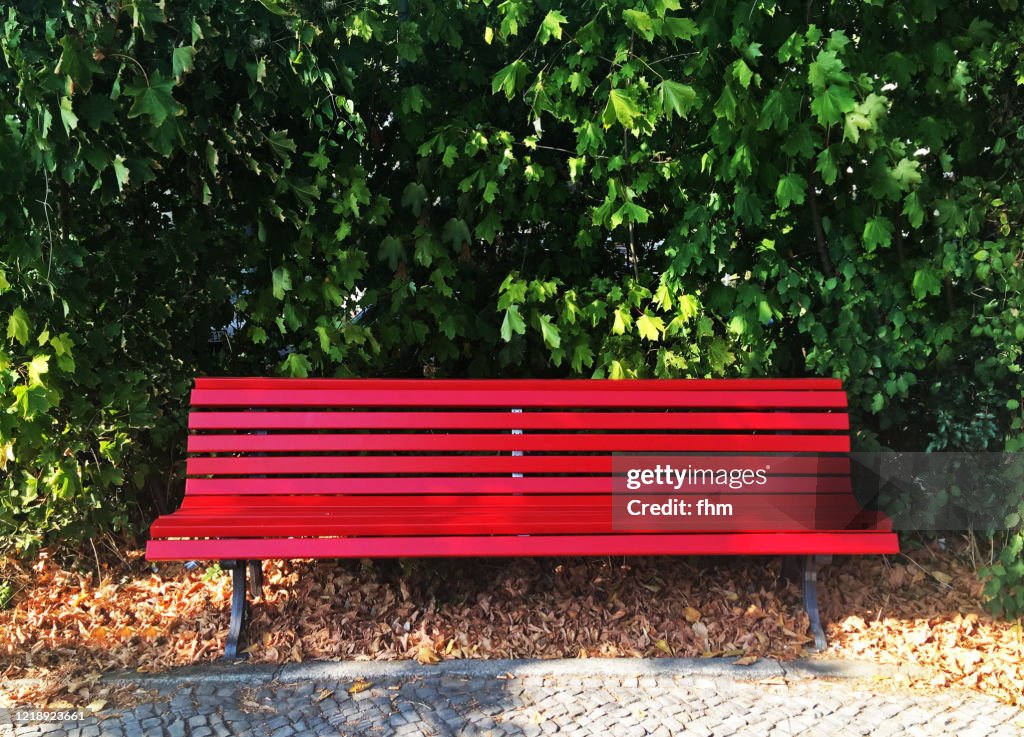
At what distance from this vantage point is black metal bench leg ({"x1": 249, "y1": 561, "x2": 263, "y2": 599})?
356cm

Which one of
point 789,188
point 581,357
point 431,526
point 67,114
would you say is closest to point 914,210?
point 789,188

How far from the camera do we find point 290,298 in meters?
3.76

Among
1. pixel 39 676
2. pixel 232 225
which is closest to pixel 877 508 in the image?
pixel 232 225

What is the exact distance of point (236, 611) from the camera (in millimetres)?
3348

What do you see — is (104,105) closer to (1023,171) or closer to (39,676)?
(39,676)

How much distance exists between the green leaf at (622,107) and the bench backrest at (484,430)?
106 centimetres

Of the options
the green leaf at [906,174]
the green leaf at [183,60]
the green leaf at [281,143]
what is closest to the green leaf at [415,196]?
the green leaf at [281,143]

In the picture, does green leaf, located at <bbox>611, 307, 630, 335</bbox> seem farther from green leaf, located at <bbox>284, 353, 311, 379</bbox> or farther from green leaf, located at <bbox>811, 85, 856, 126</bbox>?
green leaf, located at <bbox>284, 353, 311, 379</bbox>

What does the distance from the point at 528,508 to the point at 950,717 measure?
5.36ft

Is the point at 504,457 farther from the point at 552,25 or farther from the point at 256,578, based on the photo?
the point at 552,25

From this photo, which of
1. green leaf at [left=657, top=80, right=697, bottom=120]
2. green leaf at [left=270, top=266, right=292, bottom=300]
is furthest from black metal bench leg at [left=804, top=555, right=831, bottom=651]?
green leaf at [left=270, top=266, right=292, bottom=300]

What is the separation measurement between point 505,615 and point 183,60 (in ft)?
7.85

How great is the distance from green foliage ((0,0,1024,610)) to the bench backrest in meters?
0.23

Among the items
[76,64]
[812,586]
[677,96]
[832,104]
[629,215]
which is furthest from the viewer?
[629,215]
